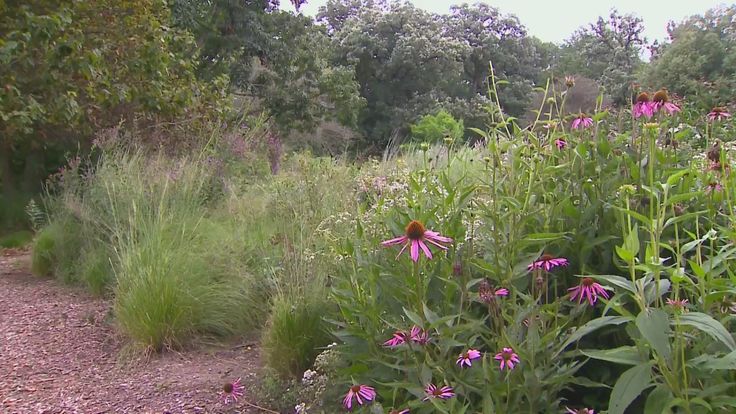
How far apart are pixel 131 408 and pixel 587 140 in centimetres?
219

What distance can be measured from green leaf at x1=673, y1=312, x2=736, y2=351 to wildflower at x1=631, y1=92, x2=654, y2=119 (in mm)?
699

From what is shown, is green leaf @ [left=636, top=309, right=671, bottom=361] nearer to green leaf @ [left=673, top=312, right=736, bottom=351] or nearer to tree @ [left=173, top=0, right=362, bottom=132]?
green leaf @ [left=673, top=312, right=736, bottom=351]

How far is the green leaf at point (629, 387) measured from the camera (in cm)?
133

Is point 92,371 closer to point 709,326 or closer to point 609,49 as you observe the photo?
point 709,326

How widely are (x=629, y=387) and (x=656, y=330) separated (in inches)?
5.5

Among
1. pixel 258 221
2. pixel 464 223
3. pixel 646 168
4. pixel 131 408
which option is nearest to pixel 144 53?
pixel 258 221

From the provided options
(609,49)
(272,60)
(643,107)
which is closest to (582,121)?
(643,107)

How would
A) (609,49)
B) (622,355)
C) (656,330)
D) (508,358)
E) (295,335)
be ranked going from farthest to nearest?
(609,49), (295,335), (508,358), (622,355), (656,330)

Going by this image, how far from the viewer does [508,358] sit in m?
1.59

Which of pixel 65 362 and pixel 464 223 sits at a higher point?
pixel 464 223

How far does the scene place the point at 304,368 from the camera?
318cm

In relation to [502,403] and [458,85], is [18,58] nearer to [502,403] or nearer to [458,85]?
[502,403]

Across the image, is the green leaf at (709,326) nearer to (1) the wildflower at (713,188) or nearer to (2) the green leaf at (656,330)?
(2) the green leaf at (656,330)

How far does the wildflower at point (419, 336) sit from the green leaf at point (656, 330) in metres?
0.58
